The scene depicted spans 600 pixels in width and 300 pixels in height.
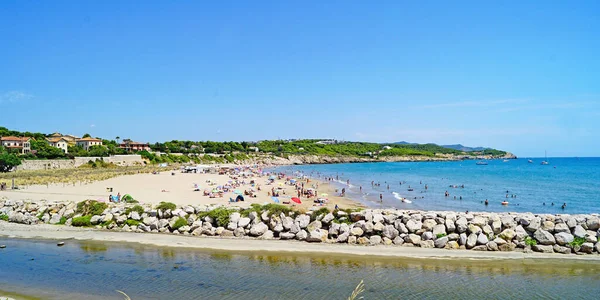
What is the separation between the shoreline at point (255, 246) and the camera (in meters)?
14.4

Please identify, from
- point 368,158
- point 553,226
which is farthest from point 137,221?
point 368,158

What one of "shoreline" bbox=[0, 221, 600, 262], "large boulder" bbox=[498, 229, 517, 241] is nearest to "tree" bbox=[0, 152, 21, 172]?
"shoreline" bbox=[0, 221, 600, 262]

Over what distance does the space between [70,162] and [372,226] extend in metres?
71.4

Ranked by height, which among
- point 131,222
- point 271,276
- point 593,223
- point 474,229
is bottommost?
point 271,276

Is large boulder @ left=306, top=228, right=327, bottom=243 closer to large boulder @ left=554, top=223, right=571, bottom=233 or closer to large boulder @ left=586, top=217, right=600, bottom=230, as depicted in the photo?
large boulder @ left=554, top=223, right=571, bottom=233

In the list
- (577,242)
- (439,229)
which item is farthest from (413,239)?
(577,242)

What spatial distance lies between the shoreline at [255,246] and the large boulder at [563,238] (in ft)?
2.59

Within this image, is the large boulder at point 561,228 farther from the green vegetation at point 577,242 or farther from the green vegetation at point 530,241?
the green vegetation at point 530,241

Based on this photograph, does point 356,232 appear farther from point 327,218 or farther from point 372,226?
point 327,218

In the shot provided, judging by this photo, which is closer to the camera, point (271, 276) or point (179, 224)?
point (271, 276)

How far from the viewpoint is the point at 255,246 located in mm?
15828

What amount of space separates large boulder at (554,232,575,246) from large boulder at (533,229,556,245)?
0.61ft

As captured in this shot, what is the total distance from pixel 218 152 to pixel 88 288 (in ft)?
406

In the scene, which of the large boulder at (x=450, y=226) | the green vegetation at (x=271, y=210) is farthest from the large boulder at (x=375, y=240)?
the green vegetation at (x=271, y=210)
